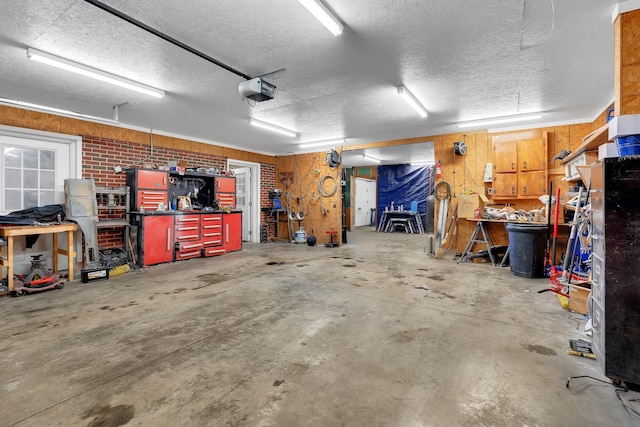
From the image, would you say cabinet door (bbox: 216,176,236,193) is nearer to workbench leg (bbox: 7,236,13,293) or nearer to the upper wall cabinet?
workbench leg (bbox: 7,236,13,293)

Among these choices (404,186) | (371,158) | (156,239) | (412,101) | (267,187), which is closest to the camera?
(412,101)

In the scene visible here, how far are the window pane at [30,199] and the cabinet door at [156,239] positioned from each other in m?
1.58

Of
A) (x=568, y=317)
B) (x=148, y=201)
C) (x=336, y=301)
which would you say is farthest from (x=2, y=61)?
(x=568, y=317)

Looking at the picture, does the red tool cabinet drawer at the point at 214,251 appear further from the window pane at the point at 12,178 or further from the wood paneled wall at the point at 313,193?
the window pane at the point at 12,178

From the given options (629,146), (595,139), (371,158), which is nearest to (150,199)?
(629,146)

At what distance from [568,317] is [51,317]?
5095 mm

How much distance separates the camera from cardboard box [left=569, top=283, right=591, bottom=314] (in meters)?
2.87

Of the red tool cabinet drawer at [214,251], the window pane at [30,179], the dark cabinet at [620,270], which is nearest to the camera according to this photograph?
the dark cabinet at [620,270]

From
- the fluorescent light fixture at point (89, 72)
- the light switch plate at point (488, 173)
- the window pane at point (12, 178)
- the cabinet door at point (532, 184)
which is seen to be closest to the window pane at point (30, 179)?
the window pane at point (12, 178)

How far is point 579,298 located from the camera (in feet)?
9.64

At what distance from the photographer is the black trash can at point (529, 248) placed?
4320 mm

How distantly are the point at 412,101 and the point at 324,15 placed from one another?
2352 mm

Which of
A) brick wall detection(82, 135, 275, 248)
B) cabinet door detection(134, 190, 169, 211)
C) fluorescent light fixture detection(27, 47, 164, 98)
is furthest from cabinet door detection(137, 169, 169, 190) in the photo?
fluorescent light fixture detection(27, 47, 164, 98)

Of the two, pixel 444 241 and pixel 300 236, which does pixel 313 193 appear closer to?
pixel 300 236
